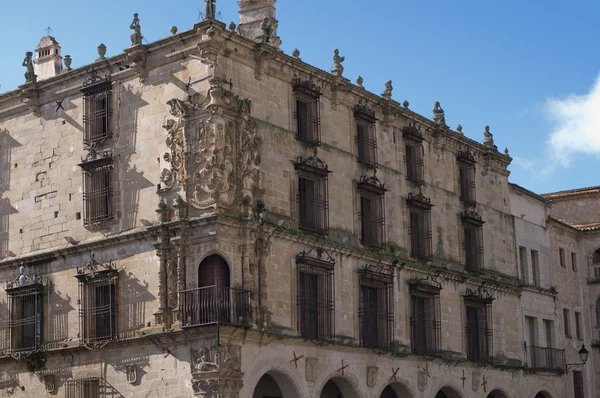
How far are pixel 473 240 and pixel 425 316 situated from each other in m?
5.77

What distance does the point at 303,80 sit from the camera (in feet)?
129

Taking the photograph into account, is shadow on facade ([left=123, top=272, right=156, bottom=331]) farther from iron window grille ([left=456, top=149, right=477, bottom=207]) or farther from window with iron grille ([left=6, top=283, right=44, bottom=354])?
iron window grille ([left=456, top=149, right=477, bottom=207])

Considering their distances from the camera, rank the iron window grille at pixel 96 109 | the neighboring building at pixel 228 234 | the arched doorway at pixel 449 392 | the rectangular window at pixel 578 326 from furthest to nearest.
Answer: the rectangular window at pixel 578 326
the arched doorway at pixel 449 392
the iron window grille at pixel 96 109
the neighboring building at pixel 228 234

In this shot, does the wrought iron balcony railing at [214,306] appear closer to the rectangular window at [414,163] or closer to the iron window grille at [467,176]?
the rectangular window at [414,163]

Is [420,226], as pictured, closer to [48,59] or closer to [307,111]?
[307,111]

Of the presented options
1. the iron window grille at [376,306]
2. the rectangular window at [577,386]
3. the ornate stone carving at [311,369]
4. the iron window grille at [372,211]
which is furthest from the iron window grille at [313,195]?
the rectangular window at [577,386]

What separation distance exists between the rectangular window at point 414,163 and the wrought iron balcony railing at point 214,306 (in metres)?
12.3

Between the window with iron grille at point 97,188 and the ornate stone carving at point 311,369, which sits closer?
the ornate stone carving at point 311,369

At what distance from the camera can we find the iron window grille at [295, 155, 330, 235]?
38094 mm

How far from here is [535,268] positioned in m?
52.2

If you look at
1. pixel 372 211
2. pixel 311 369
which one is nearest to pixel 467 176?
pixel 372 211

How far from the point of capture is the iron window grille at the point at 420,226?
43531mm

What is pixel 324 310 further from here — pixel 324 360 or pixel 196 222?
pixel 196 222

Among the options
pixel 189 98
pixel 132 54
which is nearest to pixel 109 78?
pixel 132 54
